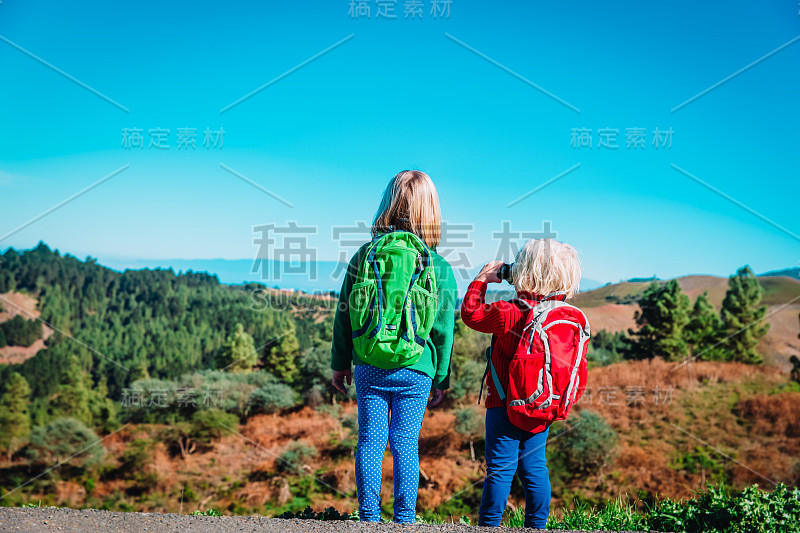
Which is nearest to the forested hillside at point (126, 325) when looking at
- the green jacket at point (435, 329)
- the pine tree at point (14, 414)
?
the pine tree at point (14, 414)

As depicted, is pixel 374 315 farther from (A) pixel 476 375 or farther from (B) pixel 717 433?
(B) pixel 717 433

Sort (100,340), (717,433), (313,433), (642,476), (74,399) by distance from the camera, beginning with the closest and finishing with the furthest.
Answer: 1. (642,476)
2. (717,433)
3. (313,433)
4. (74,399)
5. (100,340)

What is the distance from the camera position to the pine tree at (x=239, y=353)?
12.5 metres

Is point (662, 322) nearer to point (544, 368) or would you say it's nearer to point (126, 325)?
point (544, 368)

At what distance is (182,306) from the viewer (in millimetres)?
15188

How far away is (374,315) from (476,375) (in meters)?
8.49

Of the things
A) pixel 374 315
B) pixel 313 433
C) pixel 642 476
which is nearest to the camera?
pixel 374 315

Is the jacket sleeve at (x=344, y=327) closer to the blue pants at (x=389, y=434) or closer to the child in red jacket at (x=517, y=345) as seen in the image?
the blue pants at (x=389, y=434)

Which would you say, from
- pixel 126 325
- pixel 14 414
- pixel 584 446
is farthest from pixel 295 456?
pixel 14 414

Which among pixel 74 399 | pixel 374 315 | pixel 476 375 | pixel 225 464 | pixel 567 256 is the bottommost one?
pixel 225 464

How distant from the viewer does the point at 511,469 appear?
2717 millimetres

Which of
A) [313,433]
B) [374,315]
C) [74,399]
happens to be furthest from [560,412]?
[74,399]

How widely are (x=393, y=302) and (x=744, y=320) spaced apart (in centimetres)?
1167

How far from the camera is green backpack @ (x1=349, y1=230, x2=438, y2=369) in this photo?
2.61 metres
